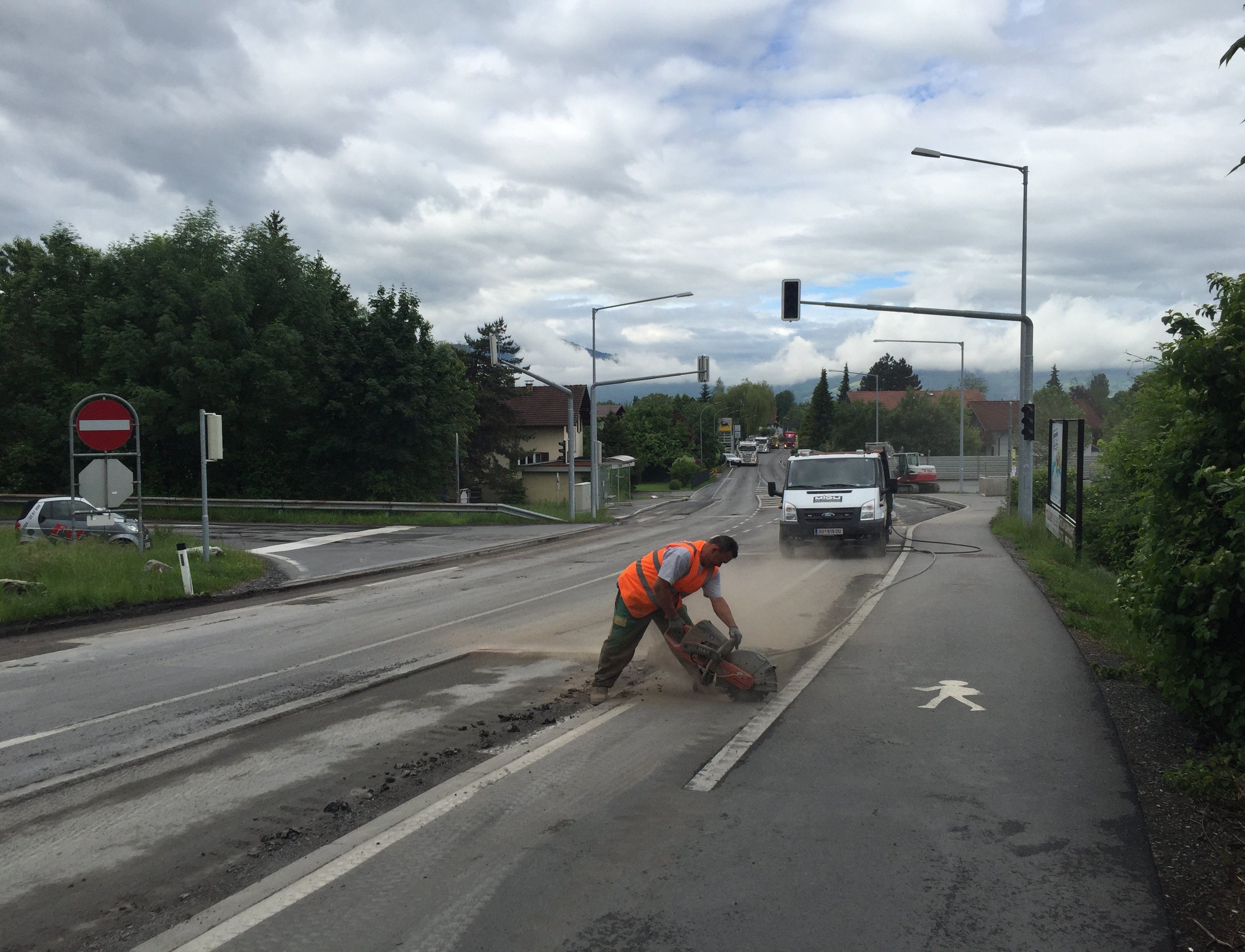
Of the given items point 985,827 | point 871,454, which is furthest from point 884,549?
point 985,827

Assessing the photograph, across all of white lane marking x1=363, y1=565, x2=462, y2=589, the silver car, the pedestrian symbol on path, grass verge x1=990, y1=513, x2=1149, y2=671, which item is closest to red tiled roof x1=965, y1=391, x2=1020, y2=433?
grass verge x1=990, y1=513, x2=1149, y2=671

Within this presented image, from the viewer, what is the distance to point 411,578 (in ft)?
59.8

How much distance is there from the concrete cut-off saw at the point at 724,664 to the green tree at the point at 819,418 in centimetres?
12087

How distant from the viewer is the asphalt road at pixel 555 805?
3854 millimetres

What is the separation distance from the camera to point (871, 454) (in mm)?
20750

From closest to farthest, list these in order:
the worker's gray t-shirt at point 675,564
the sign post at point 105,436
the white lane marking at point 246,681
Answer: the white lane marking at point 246,681, the worker's gray t-shirt at point 675,564, the sign post at point 105,436

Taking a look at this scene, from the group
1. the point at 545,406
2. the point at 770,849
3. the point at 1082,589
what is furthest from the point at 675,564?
the point at 545,406

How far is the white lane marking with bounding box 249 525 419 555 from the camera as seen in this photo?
23.9 meters

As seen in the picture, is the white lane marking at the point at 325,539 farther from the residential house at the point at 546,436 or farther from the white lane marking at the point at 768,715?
the residential house at the point at 546,436

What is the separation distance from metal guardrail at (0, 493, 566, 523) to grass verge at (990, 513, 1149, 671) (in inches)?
688

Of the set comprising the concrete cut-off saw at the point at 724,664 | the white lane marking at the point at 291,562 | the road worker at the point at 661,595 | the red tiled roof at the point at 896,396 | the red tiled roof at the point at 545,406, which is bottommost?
the white lane marking at the point at 291,562

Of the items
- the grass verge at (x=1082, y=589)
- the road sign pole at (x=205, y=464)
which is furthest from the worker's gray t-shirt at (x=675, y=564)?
the road sign pole at (x=205, y=464)

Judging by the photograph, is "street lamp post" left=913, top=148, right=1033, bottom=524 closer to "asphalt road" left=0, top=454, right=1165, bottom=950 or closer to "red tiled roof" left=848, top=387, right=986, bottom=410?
"asphalt road" left=0, top=454, right=1165, bottom=950

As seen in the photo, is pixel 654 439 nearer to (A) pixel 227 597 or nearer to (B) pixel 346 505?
(B) pixel 346 505
